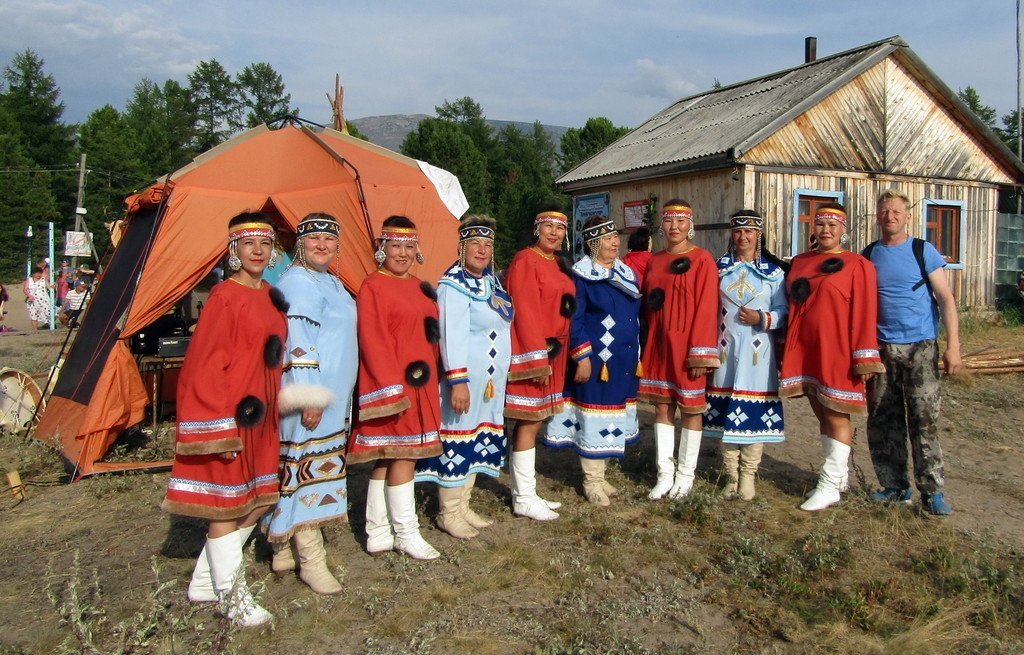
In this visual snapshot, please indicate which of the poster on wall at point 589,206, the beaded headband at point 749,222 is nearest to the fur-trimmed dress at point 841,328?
the beaded headband at point 749,222

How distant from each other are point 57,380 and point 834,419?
5.89 meters

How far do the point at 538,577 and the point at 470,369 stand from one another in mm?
1080

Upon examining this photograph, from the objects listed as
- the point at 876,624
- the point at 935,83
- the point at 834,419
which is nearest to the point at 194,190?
Result: the point at 834,419

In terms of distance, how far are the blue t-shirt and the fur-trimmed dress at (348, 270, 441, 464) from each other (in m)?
2.56

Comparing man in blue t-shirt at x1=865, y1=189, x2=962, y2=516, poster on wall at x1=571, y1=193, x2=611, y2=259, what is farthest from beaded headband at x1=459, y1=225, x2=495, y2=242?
poster on wall at x1=571, y1=193, x2=611, y2=259

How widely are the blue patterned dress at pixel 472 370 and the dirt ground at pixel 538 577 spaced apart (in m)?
0.43

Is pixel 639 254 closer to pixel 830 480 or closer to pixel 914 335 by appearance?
pixel 914 335

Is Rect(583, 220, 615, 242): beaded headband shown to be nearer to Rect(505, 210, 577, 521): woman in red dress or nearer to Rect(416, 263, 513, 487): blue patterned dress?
Rect(505, 210, 577, 521): woman in red dress

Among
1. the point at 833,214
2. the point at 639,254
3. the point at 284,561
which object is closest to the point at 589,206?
the point at 639,254

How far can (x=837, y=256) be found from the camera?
4156 mm

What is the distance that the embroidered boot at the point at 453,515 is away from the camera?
3.99 m

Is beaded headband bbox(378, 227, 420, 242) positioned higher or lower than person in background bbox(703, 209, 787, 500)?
higher

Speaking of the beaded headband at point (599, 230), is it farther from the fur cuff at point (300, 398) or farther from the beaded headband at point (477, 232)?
the fur cuff at point (300, 398)

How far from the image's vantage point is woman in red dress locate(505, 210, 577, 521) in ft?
13.1
